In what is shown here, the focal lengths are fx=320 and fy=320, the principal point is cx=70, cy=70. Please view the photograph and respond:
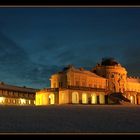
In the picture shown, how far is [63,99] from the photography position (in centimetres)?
6166

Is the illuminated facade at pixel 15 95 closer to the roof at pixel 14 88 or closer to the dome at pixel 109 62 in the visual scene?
the roof at pixel 14 88

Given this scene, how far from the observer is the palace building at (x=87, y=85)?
2446 inches

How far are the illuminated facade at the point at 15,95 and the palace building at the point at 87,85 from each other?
16.6 m

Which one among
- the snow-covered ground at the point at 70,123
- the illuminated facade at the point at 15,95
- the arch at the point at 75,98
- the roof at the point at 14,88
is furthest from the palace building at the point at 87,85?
the snow-covered ground at the point at 70,123

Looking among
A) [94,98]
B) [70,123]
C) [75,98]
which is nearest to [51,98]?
[75,98]

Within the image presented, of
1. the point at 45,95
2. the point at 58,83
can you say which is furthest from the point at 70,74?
the point at 45,95

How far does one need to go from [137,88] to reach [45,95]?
4029cm

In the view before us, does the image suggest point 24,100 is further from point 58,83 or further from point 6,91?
point 58,83

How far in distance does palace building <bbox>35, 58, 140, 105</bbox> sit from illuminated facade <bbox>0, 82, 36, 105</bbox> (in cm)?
1661

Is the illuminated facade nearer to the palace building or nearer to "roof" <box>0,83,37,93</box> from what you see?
"roof" <box>0,83,37,93</box>
